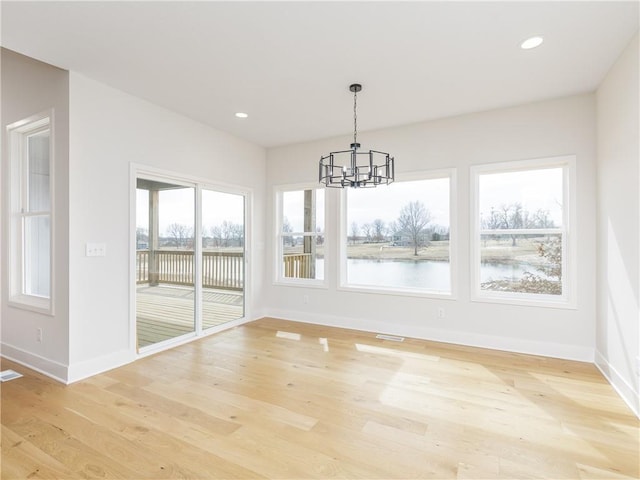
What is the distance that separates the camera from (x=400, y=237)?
4836 mm

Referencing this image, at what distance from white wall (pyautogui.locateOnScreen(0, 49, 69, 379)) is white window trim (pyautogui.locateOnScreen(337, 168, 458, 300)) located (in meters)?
3.33

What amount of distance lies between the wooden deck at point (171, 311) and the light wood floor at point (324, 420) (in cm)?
39

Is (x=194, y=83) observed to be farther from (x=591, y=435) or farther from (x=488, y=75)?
(x=591, y=435)

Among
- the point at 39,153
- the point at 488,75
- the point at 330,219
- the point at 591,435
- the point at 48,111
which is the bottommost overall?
the point at 591,435

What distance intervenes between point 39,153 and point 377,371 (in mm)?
4254

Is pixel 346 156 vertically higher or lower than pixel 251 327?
higher

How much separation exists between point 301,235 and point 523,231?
10.2 ft

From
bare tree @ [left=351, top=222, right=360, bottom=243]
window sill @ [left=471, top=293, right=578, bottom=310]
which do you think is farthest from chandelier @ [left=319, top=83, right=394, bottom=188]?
window sill @ [left=471, top=293, right=578, bottom=310]

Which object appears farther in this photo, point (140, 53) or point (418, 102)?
point (418, 102)

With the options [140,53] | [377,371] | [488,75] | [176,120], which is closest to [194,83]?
[140,53]

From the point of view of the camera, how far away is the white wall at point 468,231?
3.61m

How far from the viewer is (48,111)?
127 inches

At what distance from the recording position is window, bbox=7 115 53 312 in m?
3.60

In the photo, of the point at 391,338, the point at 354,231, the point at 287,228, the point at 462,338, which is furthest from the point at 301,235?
the point at 462,338
